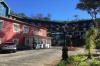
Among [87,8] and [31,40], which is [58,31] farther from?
[31,40]

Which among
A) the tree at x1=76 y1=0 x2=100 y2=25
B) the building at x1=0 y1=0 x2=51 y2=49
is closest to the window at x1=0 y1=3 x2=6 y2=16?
the building at x1=0 y1=0 x2=51 y2=49

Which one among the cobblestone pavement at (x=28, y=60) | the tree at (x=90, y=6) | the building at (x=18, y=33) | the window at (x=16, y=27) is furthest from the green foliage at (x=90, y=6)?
the cobblestone pavement at (x=28, y=60)

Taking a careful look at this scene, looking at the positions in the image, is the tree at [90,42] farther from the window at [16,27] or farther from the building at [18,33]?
the window at [16,27]

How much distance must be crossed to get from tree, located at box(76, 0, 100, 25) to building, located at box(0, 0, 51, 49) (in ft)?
50.7

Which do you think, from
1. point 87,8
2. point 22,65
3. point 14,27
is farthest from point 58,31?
point 22,65

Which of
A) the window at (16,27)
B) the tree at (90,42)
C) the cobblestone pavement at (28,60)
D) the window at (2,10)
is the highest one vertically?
the window at (2,10)

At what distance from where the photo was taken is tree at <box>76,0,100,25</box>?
69.9 m

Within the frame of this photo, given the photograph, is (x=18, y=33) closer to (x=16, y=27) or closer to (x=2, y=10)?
(x=16, y=27)

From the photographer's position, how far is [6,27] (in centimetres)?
4556

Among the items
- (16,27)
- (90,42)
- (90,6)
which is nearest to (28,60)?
(90,42)

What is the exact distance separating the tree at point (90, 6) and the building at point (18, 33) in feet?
50.7

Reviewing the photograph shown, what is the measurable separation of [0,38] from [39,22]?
44.7 meters

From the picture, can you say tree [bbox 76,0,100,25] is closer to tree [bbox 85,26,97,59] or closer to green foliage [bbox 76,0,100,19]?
green foliage [bbox 76,0,100,19]

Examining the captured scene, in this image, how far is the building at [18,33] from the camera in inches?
1783
